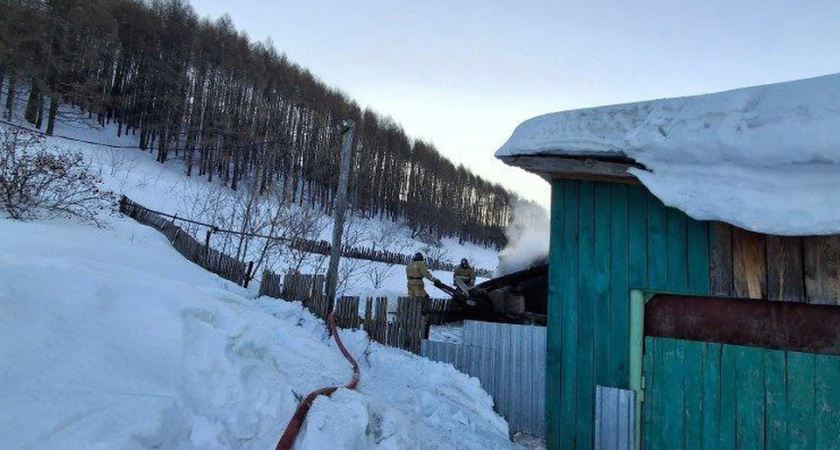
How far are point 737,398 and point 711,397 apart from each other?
189mm

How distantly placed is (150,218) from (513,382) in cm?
1764

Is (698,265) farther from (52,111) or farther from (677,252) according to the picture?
(52,111)

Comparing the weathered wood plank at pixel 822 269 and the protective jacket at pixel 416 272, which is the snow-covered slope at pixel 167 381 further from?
the protective jacket at pixel 416 272

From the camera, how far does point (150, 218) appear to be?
59.2 feet

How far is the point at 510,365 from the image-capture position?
5473mm

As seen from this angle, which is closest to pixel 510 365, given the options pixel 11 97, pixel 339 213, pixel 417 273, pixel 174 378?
pixel 174 378

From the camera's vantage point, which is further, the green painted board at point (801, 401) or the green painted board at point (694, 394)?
the green painted board at point (694, 394)

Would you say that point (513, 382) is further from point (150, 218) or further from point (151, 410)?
point (150, 218)

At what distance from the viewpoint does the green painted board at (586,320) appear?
444 centimetres

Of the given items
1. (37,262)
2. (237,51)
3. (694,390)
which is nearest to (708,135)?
(694,390)

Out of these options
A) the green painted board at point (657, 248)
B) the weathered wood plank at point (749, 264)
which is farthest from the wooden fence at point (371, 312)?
the weathered wood plank at point (749, 264)

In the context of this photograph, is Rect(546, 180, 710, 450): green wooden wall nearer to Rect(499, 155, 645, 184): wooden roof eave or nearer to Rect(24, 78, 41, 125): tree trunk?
Rect(499, 155, 645, 184): wooden roof eave

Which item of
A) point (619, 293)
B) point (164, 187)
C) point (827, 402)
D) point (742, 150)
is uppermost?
point (164, 187)

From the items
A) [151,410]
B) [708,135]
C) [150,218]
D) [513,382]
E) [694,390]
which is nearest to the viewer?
[151,410]
